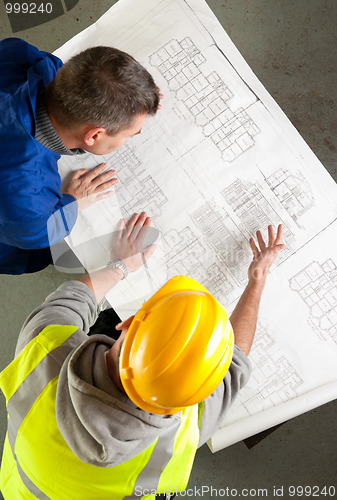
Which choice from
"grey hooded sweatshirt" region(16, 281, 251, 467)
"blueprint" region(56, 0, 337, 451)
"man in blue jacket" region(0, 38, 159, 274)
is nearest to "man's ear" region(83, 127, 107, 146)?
"man in blue jacket" region(0, 38, 159, 274)

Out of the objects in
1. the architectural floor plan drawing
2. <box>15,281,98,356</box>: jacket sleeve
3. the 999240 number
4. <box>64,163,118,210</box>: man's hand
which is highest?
the 999240 number

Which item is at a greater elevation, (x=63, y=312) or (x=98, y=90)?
(x=98, y=90)

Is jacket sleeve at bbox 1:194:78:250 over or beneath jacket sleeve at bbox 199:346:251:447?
over

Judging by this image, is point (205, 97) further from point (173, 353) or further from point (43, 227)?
point (173, 353)

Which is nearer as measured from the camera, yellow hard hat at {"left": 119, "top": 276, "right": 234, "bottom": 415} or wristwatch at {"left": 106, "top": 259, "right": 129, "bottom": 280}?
yellow hard hat at {"left": 119, "top": 276, "right": 234, "bottom": 415}

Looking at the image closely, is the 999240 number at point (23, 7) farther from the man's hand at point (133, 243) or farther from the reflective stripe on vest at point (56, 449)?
the reflective stripe on vest at point (56, 449)

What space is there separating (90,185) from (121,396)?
879 millimetres

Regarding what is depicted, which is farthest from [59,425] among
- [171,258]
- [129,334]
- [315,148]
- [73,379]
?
[315,148]

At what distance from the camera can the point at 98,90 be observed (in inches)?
43.4

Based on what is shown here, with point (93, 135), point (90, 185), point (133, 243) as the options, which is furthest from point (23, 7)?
point (133, 243)

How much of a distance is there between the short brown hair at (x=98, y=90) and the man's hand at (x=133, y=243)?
0.45 metres

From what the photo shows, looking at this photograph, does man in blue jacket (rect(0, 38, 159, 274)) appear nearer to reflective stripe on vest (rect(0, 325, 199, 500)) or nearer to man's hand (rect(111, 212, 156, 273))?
man's hand (rect(111, 212, 156, 273))

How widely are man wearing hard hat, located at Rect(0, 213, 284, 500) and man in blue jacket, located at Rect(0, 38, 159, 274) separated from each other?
0.31m

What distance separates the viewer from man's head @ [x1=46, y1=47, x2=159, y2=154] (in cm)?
111
